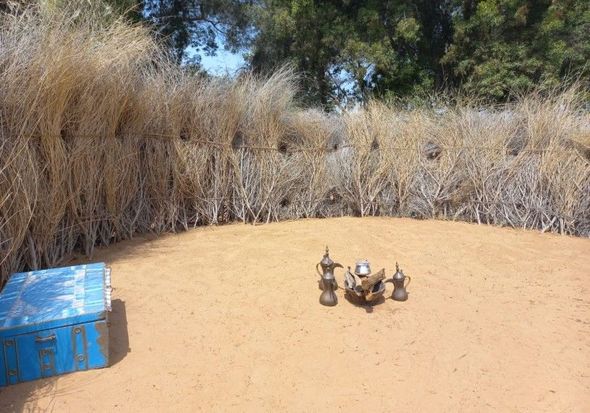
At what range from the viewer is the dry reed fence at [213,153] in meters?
2.87

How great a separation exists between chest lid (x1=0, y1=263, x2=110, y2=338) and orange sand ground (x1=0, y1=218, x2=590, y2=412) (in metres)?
0.28

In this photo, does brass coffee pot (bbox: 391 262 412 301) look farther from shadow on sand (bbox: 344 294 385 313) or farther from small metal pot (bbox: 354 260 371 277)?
small metal pot (bbox: 354 260 371 277)

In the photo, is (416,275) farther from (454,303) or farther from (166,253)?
(166,253)

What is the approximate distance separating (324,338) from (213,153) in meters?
3.03

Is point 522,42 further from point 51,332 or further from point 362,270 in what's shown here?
point 51,332

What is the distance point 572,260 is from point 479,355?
2.33 meters

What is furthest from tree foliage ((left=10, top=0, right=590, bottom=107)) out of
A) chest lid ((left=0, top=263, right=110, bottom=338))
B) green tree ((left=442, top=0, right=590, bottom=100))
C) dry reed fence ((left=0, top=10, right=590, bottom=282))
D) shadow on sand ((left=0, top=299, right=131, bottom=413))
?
shadow on sand ((left=0, top=299, right=131, bottom=413))

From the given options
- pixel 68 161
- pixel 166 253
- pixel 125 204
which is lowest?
pixel 166 253

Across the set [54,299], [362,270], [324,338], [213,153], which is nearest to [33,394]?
[54,299]

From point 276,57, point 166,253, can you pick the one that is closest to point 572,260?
point 166,253

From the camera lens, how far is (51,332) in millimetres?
1874

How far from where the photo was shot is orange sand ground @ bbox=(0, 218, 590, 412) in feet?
6.23

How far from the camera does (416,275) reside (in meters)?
3.37

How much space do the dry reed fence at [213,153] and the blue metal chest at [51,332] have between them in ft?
2.62
